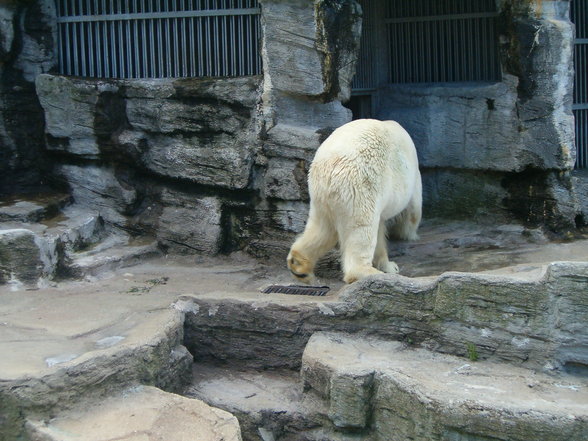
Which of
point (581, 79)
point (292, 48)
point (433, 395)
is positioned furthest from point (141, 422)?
point (581, 79)

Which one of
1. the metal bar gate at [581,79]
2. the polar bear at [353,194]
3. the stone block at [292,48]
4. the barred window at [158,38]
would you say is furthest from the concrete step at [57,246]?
the metal bar gate at [581,79]

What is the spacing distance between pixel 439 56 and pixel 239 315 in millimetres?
3936

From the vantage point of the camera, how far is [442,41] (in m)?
8.22

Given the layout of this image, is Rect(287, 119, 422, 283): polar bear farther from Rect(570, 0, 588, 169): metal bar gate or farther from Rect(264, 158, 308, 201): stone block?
Rect(570, 0, 588, 169): metal bar gate

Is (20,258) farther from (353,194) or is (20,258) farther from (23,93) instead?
(353,194)

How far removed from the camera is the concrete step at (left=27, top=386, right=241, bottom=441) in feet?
13.5

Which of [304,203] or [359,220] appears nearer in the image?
[359,220]

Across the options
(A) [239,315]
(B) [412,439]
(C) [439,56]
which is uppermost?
(C) [439,56]

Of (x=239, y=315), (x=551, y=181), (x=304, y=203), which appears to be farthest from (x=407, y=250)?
(x=239, y=315)

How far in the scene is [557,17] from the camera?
6.84 meters

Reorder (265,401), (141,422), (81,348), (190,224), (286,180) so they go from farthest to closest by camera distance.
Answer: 1. (190,224)
2. (286,180)
3. (265,401)
4. (81,348)
5. (141,422)

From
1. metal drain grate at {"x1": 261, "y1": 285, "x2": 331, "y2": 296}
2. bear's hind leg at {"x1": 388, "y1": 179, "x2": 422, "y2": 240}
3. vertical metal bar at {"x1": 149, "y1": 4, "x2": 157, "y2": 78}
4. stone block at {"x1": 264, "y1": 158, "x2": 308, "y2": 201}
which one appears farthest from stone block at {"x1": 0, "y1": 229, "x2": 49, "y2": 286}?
bear's hind leg at {"x1": 388, "y1": 179, "x2": 422, "y2": 240}

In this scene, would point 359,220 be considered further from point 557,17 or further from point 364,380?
point 557,17

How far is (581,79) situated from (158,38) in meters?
4.03
